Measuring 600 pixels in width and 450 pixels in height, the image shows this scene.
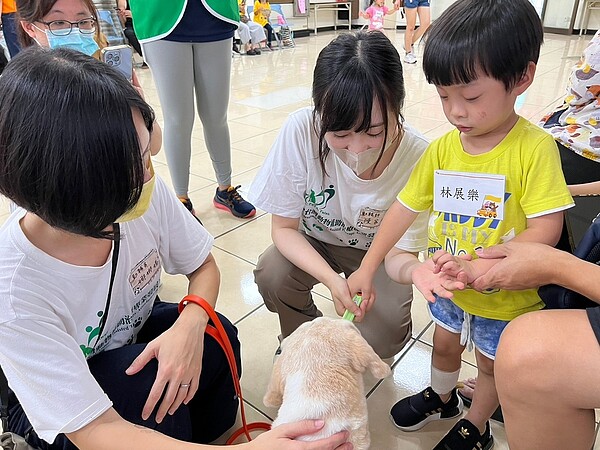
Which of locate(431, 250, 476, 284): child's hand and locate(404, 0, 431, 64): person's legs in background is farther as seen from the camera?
locate(404, 0, 431, 64): person's legs in background

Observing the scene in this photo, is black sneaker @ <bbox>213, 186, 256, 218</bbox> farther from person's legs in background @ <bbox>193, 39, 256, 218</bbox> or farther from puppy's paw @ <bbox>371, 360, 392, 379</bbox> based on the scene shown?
puppy's paw @ <bbox>371, 360, 392, 379</bbox>

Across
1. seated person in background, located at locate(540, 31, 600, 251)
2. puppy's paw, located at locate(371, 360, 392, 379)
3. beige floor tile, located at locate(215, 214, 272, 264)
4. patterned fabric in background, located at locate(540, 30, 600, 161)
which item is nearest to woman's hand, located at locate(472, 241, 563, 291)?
puppy's paw, located at locate(371, 360, 392, 379)

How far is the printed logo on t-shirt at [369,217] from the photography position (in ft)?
4.08

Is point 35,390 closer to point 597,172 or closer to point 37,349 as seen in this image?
point 37,349

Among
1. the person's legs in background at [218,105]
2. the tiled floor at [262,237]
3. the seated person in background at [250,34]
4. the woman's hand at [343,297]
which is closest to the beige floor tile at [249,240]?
the tiled floor at [262,237]

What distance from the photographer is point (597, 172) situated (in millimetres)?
1325

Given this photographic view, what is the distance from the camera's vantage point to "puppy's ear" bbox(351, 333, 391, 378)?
0.88 m

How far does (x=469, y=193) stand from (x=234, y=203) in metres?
1.43

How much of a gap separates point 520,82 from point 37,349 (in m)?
0.97

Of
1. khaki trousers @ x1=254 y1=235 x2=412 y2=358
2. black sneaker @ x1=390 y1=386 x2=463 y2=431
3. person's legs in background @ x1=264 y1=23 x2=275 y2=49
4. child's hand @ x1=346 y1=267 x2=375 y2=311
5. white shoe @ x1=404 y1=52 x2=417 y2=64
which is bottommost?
white shoe @ x1=404 y1=52 x2=417 y2=64

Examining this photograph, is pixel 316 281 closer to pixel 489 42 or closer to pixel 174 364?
pixel 174 364

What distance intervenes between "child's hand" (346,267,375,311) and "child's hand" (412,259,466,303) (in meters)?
0.12

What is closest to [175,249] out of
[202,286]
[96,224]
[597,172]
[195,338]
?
[202,286]

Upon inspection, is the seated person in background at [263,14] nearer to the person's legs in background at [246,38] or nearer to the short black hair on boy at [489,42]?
the person's legs in background at [246,38]
